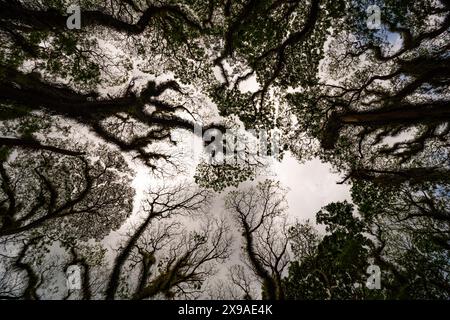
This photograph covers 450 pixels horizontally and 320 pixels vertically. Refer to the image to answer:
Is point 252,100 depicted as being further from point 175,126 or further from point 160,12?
point 160,12

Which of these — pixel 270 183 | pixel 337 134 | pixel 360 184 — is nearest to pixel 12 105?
pixel 270 183

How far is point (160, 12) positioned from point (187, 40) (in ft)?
5.76

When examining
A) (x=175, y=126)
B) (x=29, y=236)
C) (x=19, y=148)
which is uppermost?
(x=175, y=126)

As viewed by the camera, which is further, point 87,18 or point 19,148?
point 19,148

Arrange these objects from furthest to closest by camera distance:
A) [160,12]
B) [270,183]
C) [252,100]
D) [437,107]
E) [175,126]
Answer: [270,183] < [175,126] < [252,100] < [160,12] < [437,107]

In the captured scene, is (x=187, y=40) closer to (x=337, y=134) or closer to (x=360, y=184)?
(x=337, y=134)

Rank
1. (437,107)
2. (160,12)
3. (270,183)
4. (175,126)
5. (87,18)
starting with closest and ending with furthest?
(437,107) < (87,18) < (160,12) < (175,126) < (270,183)

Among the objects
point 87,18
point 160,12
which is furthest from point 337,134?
point 87,18

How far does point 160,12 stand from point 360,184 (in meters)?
13.7

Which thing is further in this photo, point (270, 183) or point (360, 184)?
point (270, 183)

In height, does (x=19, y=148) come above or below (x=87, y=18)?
below

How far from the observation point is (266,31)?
12.1 metres

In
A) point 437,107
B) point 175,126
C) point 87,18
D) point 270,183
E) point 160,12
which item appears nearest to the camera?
point 437,107

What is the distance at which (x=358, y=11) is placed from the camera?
1162 centimetres
